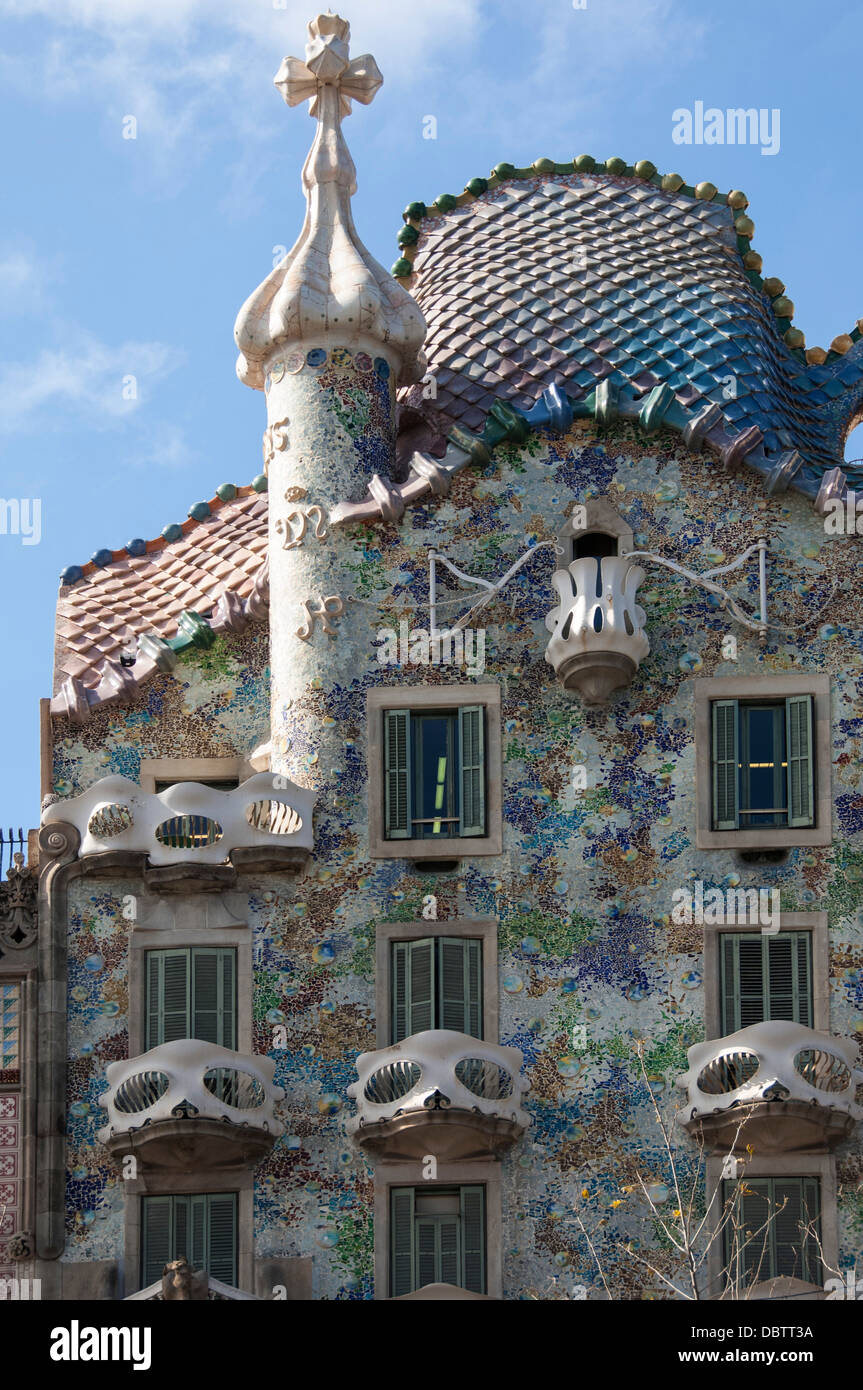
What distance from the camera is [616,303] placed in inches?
1672

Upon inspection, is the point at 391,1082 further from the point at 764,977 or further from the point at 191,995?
the point at 764,977

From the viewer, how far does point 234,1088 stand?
1458 inches

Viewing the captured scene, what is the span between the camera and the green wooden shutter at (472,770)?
38562 mm

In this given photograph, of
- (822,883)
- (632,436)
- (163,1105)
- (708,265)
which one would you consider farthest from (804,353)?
(163,1105)

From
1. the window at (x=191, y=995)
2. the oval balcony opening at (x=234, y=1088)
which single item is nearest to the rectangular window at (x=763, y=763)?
the window at (x=191, y=995)

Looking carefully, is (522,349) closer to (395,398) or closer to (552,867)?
(395,398)

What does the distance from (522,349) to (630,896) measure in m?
7.27

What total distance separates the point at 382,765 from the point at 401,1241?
5107 millimetres

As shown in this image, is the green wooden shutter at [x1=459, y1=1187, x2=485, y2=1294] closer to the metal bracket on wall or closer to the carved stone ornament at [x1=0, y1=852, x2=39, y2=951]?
the carved stone ornament at [x1=0, y1=852, x2=39, y2=951]

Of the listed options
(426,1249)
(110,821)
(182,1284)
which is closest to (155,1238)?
(182,1284)

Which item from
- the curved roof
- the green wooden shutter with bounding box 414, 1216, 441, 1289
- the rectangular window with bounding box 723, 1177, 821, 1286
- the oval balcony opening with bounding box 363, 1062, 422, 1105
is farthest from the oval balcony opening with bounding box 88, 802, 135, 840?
the rectangular window with bounding box 723, 1177, 821, 1286

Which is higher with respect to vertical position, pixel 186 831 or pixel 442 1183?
pixel 186 831

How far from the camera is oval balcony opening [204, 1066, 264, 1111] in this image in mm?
36969

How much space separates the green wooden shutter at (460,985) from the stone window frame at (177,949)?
6.52 ft
